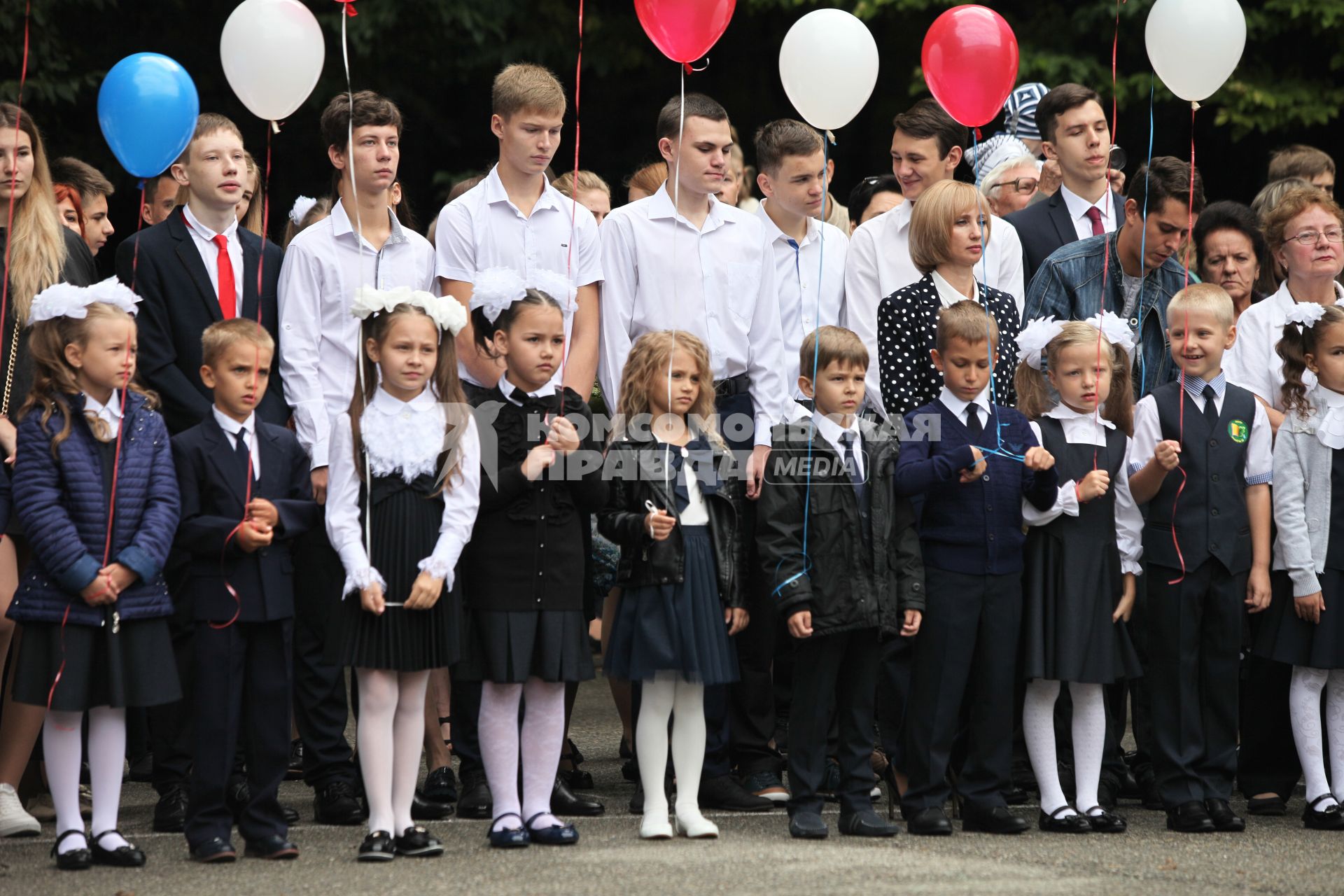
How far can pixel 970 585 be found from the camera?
6.03m

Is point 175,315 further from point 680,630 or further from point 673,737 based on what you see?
point 673,737

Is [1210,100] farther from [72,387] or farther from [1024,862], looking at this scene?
[72,387]

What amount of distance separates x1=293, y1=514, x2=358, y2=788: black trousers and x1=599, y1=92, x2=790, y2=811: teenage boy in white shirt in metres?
1.25

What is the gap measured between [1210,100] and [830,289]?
22.6 feet

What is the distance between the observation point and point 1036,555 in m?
6.18

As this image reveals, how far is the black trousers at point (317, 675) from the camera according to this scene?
20.2ft

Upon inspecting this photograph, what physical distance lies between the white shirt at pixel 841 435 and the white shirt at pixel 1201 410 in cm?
109

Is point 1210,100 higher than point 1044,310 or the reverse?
higher

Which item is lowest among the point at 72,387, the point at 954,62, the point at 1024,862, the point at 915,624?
the point at 1024,862

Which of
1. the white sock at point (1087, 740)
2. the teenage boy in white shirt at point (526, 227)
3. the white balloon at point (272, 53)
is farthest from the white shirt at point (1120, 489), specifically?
the white balloon at point (272, 53)

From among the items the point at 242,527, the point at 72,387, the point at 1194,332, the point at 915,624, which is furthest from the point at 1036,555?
the point at 72,387

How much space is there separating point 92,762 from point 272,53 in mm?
2566

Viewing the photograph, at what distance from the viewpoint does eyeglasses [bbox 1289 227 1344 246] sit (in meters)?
7.01

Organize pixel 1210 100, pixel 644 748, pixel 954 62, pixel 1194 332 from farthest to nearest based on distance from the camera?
pixel 1210 100 → pixel 954 62 → pixel 1194 332 → pixel 644 748
